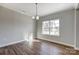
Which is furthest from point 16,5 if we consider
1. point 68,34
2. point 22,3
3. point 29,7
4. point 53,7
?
point 68,34

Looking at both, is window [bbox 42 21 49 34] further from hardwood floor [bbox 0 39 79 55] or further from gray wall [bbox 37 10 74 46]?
hardwood floor [bbox 0 39 79 55]

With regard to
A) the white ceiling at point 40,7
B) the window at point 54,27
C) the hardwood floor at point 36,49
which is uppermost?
the white ceiling at point 40,7

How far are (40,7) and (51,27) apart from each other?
22.3 inches

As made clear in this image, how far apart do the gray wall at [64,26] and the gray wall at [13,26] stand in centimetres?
30

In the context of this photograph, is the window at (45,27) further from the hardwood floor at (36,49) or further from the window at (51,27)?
the hardwood floor at (36,49)

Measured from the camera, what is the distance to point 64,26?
2.23m

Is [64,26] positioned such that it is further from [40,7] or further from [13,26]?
[13,26]

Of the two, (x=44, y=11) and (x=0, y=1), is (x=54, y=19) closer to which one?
(x=44, y=11)

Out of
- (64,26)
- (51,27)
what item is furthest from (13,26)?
(64,26)

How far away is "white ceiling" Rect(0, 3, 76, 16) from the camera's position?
214cm

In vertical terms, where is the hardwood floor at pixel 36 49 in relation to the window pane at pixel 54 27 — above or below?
below

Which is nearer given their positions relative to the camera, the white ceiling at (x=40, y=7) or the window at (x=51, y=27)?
the white ceiling at (x=40, y=7)

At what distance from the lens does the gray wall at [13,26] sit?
6.88ft

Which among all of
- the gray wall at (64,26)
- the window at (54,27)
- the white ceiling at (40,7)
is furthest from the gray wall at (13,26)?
the window at (54,27)
